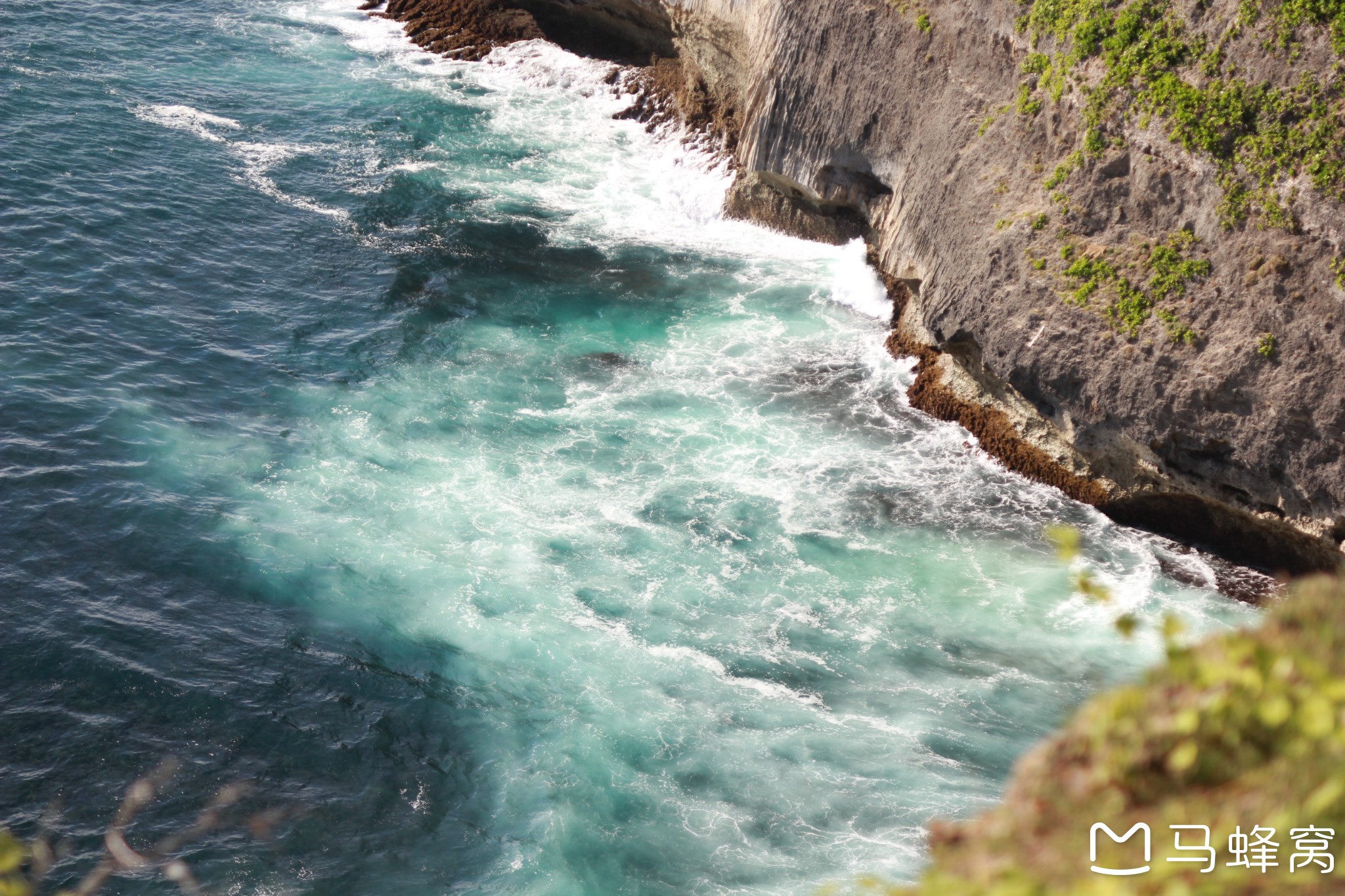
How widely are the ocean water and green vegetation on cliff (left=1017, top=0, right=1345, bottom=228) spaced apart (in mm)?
7672

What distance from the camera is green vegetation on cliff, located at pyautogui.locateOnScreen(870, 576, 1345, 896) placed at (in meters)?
6.71

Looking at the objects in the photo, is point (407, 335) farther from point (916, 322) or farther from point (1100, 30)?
point (1100, 30)

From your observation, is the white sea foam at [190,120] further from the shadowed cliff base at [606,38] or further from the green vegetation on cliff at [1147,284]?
the green vegetation on cliff at [1147,284]

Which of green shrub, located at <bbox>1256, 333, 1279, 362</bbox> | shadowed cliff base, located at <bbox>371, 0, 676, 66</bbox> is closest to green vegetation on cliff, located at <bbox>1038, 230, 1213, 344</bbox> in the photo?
green shrub, located at <bbox>1256, 333, 1279, 362</bbox>

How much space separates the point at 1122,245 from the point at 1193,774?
61.8 feet

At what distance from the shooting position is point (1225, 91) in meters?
22.8

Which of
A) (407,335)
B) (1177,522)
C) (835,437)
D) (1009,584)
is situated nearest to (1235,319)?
(1177,522)

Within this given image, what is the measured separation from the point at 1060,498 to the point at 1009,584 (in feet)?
11.4

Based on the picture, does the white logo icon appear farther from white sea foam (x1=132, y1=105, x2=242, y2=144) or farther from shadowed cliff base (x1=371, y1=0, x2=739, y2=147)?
white sea foam (x1=132, y1=105, x2=242, y2=144)

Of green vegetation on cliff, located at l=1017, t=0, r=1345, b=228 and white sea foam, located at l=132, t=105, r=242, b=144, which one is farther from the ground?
green vegetation on cliff, located at l=1017, t=0, r=1345, b=228

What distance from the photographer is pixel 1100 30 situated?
24969 millimetres

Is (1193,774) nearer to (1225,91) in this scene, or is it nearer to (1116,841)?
(1116,841)

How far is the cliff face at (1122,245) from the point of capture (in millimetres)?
21719

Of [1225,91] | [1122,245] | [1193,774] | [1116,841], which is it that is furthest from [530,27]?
[1116,841]
